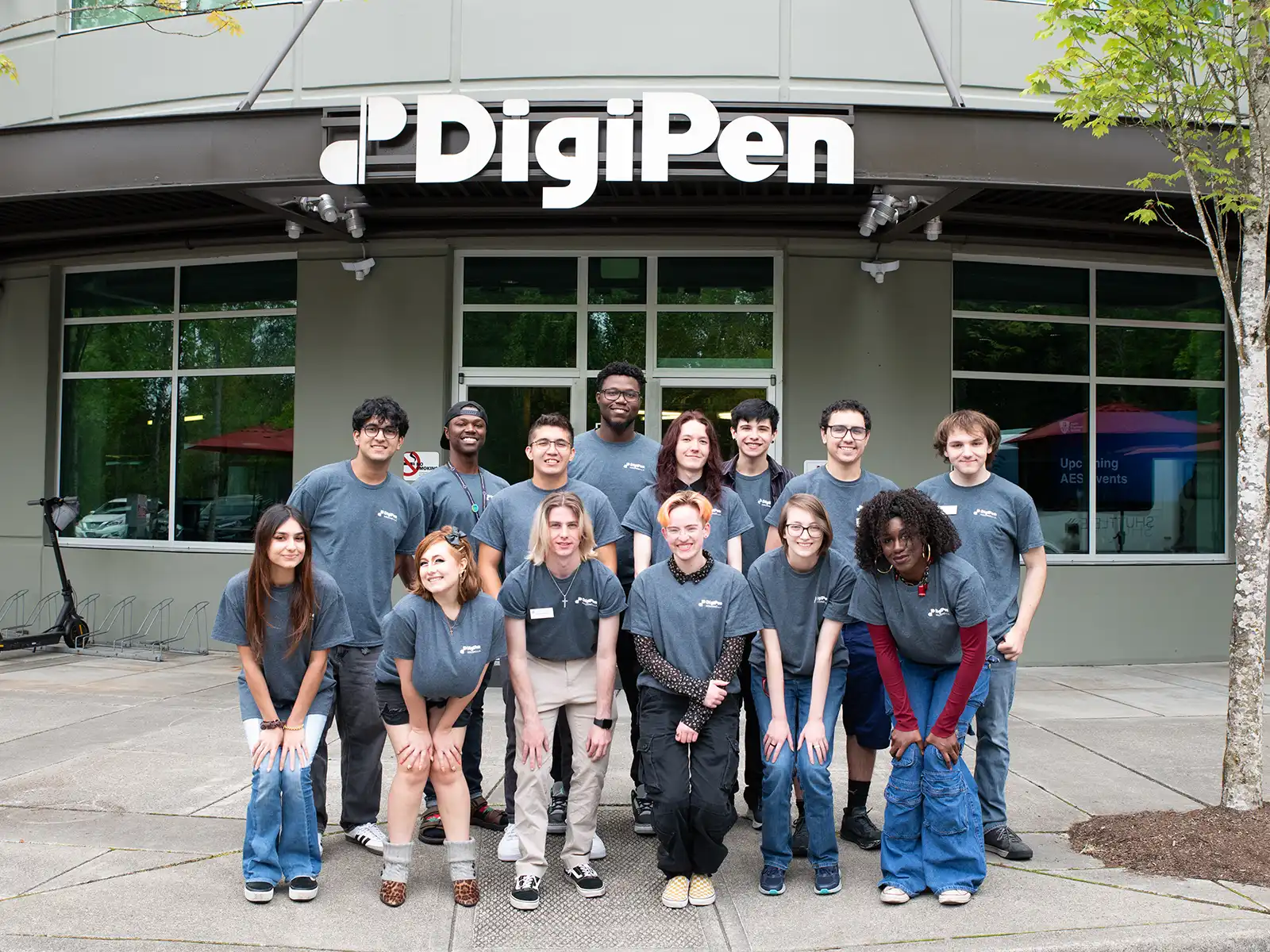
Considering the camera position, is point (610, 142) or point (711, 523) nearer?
point (711, 523)

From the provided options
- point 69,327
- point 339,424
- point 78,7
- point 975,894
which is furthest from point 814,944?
point 78,7

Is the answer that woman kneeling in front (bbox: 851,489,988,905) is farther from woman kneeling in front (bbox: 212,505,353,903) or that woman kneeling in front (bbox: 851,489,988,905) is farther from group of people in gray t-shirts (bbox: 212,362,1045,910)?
woman kneeling in front (bbox: 212,505,353,903)

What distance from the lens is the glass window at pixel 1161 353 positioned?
10320 millimetres

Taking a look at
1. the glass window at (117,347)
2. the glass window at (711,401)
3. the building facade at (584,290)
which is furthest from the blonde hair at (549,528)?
the glass window at (117,347)

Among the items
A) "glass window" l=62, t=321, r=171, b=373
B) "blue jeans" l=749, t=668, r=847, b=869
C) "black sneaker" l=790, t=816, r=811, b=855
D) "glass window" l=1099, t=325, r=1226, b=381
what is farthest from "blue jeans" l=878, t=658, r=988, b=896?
"glass window" l=62, t=321, r=171, b=373

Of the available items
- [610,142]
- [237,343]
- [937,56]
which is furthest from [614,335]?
[237,343]

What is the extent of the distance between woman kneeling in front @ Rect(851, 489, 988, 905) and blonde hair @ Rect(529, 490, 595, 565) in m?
1.12

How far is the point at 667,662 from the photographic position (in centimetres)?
425

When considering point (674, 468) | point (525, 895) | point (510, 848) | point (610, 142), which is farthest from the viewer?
point (610, 142)

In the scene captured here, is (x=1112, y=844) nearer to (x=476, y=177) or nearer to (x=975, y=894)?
(x=975, y=894)

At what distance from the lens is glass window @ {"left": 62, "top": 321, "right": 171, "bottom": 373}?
10930mm

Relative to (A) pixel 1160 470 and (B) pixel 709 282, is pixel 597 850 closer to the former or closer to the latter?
(B) pixel 709 282

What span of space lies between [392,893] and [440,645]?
98cm

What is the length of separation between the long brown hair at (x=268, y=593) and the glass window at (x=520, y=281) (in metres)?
5.89
